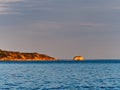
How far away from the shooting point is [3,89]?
8325cm

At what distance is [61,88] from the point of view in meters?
86.0

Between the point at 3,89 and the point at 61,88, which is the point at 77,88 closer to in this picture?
the point at 61,88

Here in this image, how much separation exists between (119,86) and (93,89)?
7.59 meters

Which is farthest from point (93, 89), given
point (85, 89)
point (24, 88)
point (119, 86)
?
point (24, 88)

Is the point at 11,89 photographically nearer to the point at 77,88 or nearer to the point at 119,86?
the point at 77,88

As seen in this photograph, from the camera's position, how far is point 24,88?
3349 inches

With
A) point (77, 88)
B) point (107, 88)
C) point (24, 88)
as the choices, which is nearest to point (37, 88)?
point (24, 88)

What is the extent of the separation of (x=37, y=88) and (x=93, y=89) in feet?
35.7

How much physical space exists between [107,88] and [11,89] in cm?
1847

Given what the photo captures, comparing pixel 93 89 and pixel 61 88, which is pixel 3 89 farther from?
pixel 93 89

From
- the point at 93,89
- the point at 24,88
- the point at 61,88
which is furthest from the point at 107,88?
the point at 24,88

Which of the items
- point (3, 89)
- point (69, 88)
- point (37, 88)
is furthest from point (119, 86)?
point (3, 89)

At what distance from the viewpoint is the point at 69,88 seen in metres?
85.2

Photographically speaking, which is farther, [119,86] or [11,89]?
[119,86]
